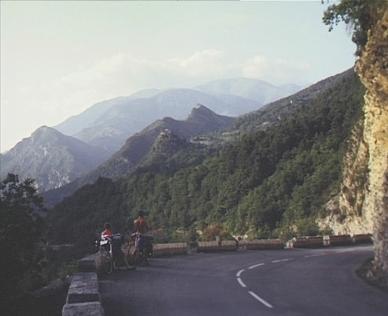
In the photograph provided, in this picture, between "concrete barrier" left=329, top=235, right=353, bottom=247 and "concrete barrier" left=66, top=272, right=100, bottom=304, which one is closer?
"concrete barrier" left=66, top=272, right=100, bottom=304

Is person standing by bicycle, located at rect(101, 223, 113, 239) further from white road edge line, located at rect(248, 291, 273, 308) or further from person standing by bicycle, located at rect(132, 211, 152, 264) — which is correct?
white road edge line, located at rect(248, 291, 273, 308)

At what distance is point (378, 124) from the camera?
18.5 meters

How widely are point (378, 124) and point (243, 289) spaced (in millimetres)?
6859

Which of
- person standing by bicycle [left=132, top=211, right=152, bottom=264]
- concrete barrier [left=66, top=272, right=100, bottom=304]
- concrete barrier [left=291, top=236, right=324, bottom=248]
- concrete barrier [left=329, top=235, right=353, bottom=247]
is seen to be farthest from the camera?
concrete barrier [left=329, top=235, right=353, bottom=247]

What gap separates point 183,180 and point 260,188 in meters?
28.0

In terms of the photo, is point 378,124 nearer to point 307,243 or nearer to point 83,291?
point 83,291

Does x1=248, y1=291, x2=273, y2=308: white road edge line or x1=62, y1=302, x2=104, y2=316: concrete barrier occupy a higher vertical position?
x1=62, y1=302, x2=104, y2=316: concrete barrier

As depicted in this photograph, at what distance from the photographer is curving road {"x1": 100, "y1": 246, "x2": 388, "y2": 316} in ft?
40.5

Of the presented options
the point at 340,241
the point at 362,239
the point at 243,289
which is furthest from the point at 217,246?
the point at 243,289

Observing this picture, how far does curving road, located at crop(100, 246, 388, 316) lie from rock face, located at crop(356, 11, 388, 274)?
4.85 feet

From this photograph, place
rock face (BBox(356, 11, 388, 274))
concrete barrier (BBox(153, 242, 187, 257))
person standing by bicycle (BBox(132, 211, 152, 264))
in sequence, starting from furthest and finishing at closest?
1. concrete barrier (BBox(153, 242, 187, 257))
2. person standing by bicycle (BBox(132, 211, 152, 264))
3. rock face (BBox(356, 11, 388, 274))

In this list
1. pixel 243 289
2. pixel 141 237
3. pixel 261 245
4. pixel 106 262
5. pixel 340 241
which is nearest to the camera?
pixel 243 289

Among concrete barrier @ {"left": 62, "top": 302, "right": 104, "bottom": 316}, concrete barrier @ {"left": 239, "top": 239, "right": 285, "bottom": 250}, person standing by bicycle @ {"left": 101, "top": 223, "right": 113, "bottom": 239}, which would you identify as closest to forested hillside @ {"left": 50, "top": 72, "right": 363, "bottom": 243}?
concrete barrier @ {"left": 239, "top": 239, "right": 285, "bottom": 250}

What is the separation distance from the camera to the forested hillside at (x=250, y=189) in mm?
63625
